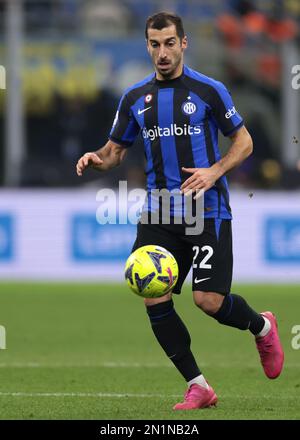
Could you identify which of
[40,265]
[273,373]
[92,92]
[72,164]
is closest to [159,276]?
[273,373]

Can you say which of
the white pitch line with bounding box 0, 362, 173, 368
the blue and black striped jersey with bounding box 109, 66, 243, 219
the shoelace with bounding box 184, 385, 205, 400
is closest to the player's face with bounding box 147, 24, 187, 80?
the blue and black striped jersey with bounding box 109, 66, 243, 219

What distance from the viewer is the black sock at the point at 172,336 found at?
24.3 ft

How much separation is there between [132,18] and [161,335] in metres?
16.7

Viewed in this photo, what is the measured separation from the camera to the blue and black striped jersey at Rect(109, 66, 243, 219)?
742cm

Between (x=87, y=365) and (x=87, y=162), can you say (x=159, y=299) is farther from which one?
(x=87, y=365)

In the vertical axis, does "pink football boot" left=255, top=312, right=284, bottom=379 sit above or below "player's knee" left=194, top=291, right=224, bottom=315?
below

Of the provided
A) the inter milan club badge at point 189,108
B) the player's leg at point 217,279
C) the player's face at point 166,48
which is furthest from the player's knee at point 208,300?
the player's face at point 166,48

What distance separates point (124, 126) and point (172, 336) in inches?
55.1

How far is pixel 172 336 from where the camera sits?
7.43 metres

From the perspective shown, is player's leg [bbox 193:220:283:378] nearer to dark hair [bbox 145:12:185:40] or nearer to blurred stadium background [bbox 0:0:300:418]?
dark hair [bbox 145:12:185:40]

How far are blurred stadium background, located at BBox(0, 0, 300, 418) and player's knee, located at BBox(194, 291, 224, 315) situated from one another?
6.24 metres

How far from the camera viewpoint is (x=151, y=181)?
24.7 ft

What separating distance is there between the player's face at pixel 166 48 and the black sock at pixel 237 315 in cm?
147

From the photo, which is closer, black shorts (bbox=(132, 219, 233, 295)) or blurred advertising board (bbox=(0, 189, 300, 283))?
black shorts (bbox=(132, 219, 233, 295))
